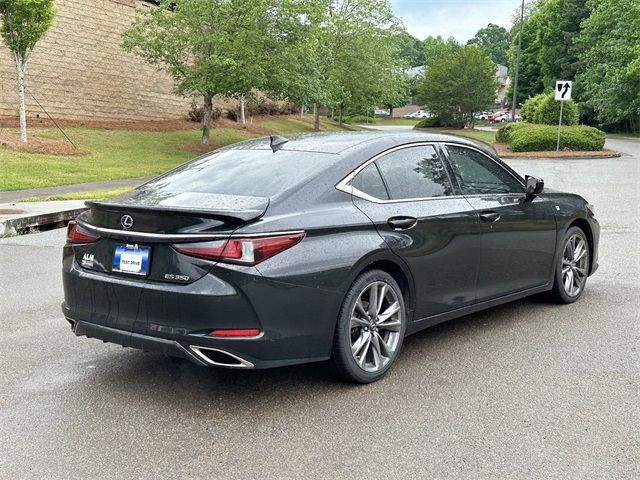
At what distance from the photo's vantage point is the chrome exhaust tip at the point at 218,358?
3.62 m

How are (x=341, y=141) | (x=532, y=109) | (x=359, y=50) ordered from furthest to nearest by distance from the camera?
(x=359, y=50), (x=532, y=109), (x=341, y=141)

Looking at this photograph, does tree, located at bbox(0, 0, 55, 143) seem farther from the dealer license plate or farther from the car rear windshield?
the dealer license plate

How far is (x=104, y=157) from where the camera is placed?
22516 mm

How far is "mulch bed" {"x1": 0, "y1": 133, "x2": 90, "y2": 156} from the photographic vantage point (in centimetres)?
2066

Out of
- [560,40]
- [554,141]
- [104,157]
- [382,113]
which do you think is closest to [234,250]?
[104,157]

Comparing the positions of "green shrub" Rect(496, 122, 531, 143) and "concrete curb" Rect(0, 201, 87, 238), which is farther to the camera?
"green shrub" Rect(496, 122, 531, 143)

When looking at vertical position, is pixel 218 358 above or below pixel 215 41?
below

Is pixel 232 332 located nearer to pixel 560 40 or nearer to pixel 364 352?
pixel 364 352

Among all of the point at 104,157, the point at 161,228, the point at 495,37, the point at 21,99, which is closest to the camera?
the point at 161,228

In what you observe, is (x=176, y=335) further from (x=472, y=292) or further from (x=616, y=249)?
(x=616, y=249)

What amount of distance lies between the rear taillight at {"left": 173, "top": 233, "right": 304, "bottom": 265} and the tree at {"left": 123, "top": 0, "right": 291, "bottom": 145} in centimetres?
2132

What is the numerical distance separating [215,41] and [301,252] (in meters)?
22.8

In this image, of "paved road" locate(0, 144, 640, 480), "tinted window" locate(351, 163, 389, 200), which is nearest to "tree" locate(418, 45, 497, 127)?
"paved road" locate(0, 144, 640, 480)

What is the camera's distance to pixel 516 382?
14.0 ft
